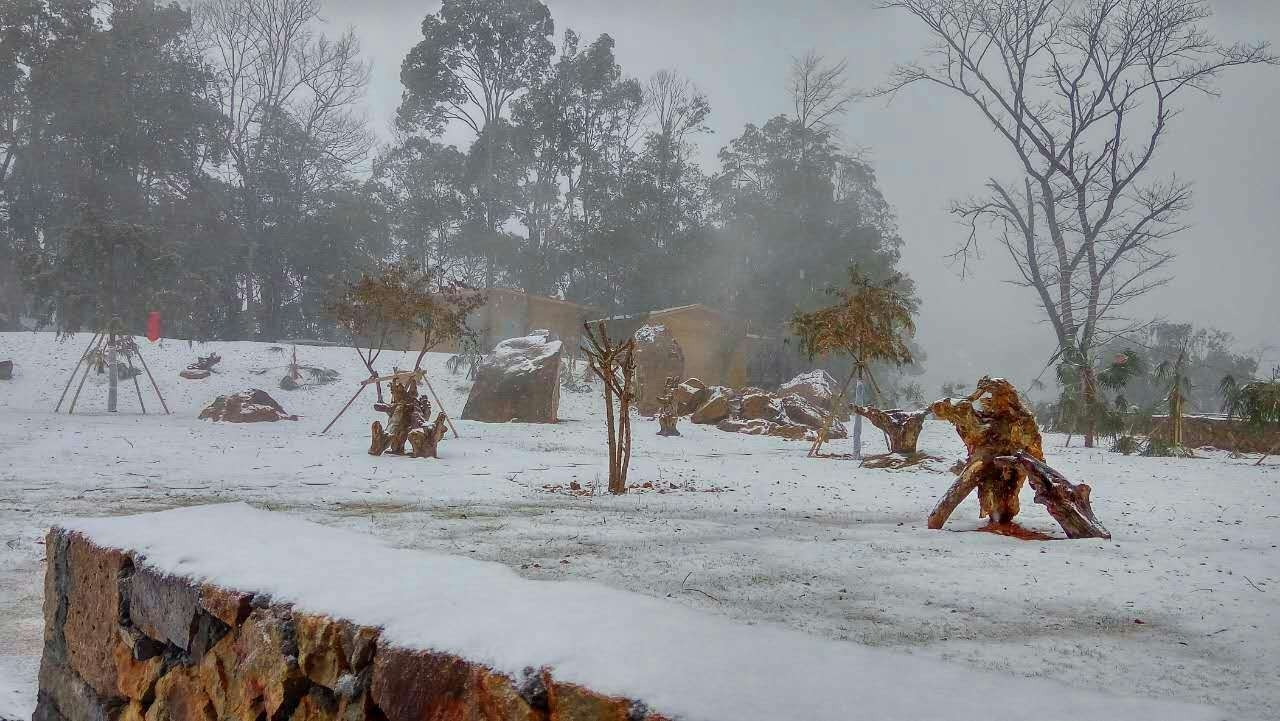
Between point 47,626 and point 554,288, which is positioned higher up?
point 554,288

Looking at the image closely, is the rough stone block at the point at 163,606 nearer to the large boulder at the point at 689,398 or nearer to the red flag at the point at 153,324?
the large boulder at the point at 689,398

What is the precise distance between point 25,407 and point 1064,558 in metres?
13.1

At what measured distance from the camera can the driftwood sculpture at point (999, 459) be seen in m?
3.60

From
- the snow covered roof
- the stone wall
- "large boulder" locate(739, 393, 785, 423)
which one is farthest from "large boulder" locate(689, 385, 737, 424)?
the snow covered roof

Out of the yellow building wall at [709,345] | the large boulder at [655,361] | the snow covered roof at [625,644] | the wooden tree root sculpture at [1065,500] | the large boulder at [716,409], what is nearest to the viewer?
the snow covered roof at [625,644]

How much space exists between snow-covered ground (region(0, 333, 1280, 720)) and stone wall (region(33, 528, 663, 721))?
42 centimetres

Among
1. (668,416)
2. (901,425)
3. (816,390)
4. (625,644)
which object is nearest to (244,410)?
(668,416)

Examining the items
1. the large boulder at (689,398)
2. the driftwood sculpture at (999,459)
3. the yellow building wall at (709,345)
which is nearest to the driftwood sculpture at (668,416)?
the large boulder at (689,398)

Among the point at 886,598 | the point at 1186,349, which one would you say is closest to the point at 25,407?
the point at 886,598

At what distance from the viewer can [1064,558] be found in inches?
119

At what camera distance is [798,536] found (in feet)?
11.8

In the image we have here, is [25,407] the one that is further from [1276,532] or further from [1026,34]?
[1026,34]

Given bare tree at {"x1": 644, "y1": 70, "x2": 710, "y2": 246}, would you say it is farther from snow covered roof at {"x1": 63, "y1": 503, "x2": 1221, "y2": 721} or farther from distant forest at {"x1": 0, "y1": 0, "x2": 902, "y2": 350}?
snow covered roof at {"x1": 63, "y1": 503, "x2": 1221, "y2": 721}

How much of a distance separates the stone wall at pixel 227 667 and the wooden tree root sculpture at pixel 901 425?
5862 millimetres
